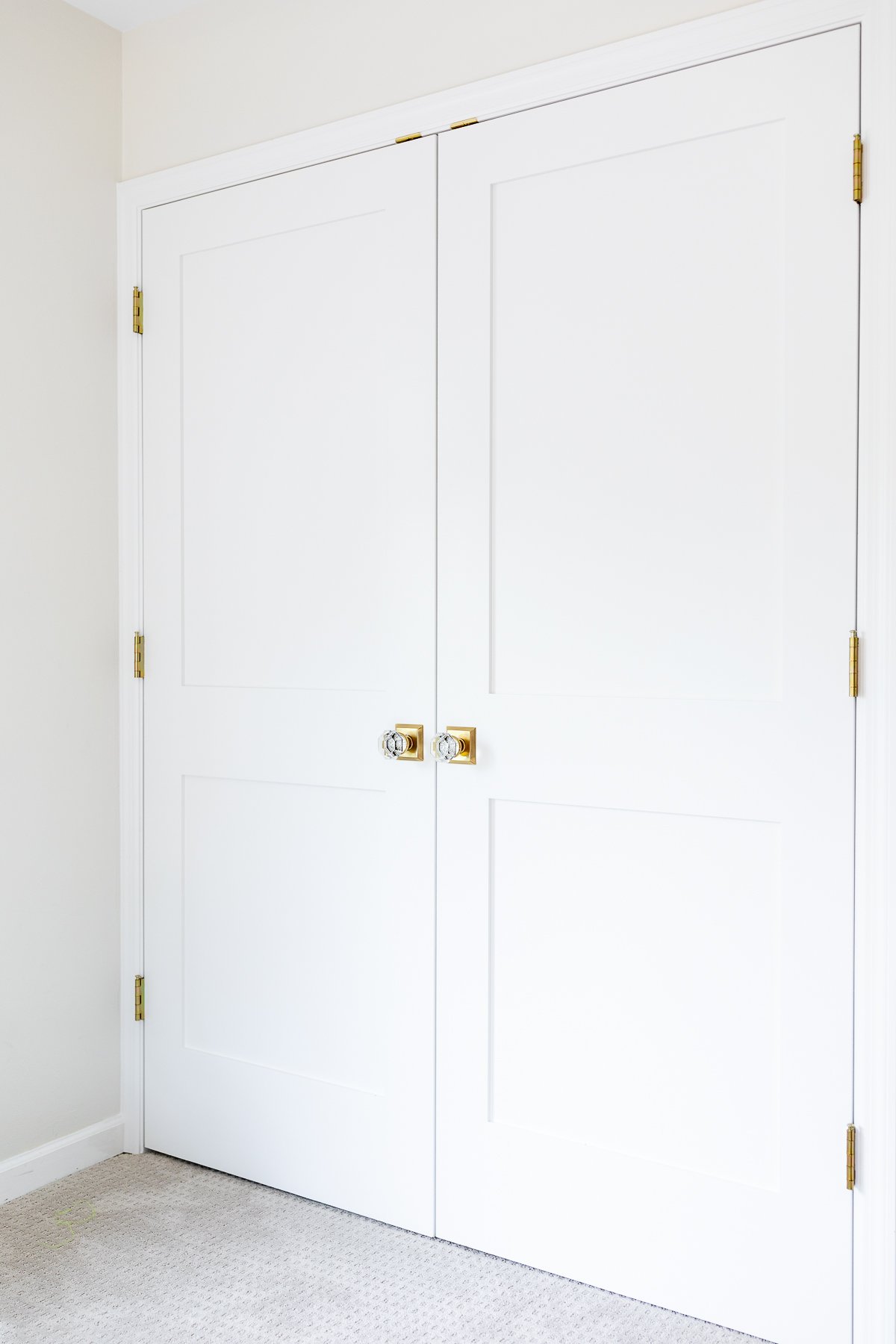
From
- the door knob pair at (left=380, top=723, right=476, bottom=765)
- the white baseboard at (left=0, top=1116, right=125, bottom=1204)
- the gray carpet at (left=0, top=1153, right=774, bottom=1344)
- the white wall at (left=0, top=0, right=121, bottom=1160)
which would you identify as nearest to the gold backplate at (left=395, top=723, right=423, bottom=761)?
the door knob pair at (left=380, top=723, right=476, bottom=765)

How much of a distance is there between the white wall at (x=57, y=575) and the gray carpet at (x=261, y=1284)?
279 mm

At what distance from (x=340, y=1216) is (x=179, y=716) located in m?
1.06

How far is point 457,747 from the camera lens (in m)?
1.93

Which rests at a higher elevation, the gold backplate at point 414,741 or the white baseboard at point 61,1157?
the gold backplate at point 414,741

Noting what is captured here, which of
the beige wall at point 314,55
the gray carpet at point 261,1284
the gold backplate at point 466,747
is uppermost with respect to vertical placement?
the beige wall at point 314,55

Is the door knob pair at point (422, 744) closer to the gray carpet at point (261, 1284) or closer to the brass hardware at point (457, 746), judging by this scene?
the brass hardware at point (457, 746)

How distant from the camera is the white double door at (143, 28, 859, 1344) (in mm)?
1643

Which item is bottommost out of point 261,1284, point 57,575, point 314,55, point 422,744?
point 261,1284

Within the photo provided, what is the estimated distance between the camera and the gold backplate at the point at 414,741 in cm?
198

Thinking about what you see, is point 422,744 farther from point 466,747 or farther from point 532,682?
point 532,682

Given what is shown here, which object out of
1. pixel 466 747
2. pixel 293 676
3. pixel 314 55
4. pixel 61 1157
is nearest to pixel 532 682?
pixel 466 747

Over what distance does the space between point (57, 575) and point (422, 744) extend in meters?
0.89

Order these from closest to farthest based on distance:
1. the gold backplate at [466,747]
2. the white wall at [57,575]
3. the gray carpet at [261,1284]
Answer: the gray carpet at [261,1284], the gold backplate at [466,747], the white wall at [57,575]

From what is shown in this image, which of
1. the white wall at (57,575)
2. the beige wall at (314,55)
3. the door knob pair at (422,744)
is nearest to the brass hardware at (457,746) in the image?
the door knob pair at (422,744)
